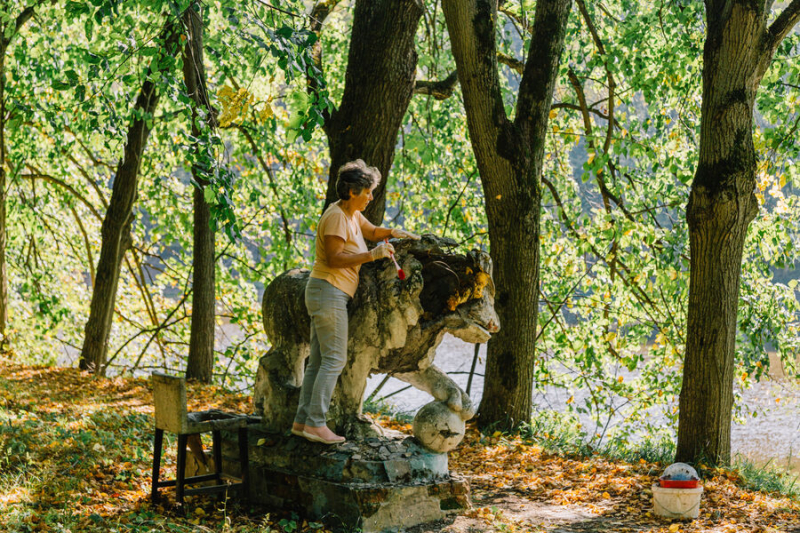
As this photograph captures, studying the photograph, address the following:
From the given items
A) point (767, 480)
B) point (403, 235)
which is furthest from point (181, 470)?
point (767, 480)

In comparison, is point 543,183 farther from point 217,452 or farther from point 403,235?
point 217,452

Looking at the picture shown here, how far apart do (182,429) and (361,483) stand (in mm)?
1152

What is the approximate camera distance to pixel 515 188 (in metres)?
→ 7.96

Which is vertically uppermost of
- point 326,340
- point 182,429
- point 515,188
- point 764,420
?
point 515,188

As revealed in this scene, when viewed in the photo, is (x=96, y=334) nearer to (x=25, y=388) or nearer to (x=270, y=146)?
(x=25, y=388)

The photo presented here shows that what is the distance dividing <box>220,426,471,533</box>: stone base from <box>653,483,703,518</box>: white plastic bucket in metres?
1.44

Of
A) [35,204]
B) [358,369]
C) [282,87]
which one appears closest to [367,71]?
[358,369]

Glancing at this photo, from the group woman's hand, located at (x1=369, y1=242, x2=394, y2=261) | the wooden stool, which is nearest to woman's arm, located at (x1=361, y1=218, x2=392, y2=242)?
woman's hand, located at (x1=369, y1=242, x2=394, y2=261)

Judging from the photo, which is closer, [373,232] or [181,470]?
[181,470]

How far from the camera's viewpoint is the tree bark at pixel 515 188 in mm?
7891

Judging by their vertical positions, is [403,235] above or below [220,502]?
above

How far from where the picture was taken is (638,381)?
10695 millimetres

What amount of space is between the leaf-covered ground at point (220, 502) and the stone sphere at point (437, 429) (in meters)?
0.49

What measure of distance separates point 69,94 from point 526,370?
9330 millimetres
